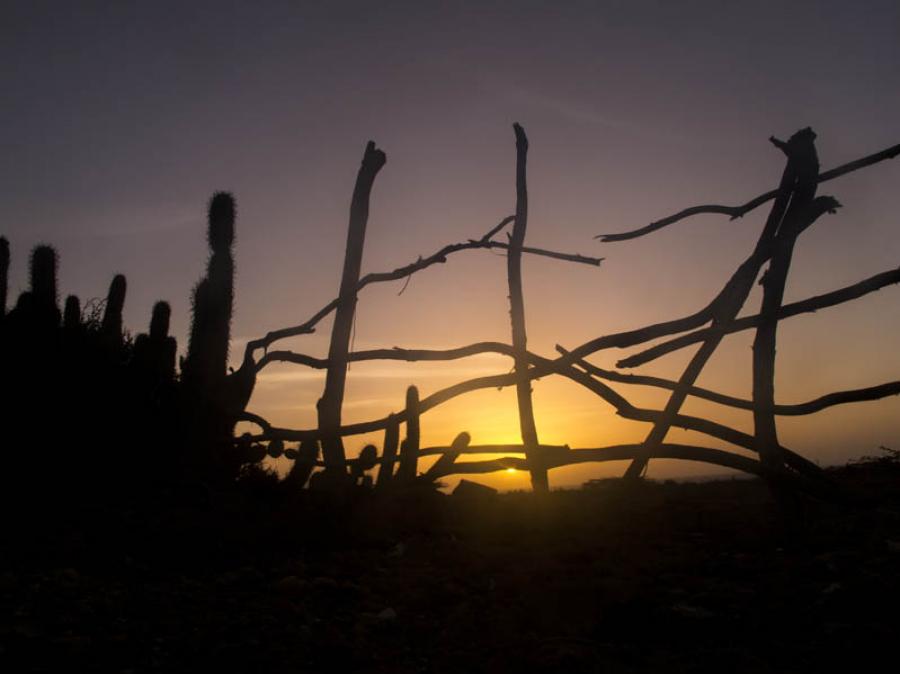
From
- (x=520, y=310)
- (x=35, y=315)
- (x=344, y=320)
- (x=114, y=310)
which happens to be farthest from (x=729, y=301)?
(x=114, y=310)

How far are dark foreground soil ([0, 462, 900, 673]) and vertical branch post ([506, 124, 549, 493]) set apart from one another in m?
1.27

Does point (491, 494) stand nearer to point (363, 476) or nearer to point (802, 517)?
point (363, 476)

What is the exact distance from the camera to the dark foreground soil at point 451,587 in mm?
3732

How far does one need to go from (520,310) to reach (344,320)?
7.10ft

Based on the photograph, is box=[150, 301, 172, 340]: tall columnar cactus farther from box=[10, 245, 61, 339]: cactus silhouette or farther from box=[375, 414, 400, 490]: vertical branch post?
box=[375, 414, 400, 490]: vertical branch post

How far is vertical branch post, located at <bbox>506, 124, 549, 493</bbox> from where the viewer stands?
313 inches

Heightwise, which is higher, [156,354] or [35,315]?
[35,315]

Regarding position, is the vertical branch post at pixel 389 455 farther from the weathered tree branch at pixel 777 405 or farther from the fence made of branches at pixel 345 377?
the weathered tree branch at pixel 777 405

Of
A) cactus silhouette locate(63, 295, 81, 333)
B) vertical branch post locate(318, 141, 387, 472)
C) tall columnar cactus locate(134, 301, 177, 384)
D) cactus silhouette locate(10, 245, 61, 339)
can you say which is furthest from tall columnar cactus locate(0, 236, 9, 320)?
vertical branch post locate(318, 141, 387, 472)

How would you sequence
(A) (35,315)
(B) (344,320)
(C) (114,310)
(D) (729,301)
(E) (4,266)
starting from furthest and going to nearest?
(E) (4,266), (C) (114,310), (B) (344,320), (A) (35,315), (D) (729,301)

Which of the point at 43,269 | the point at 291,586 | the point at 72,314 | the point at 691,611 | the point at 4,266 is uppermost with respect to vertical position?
the point at 4,266

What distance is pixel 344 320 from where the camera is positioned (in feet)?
29.6

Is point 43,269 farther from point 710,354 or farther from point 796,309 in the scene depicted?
point 796,309

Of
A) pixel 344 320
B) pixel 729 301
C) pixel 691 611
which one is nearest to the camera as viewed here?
pixel 691 611
